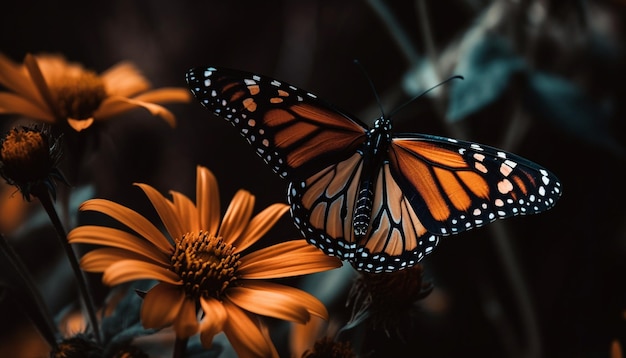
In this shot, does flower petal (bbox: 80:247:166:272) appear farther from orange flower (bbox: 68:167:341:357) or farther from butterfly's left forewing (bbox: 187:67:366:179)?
butterfly's left forewing (bbox: 187:67:366:179)

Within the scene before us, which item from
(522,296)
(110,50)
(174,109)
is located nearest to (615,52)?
(522,296)

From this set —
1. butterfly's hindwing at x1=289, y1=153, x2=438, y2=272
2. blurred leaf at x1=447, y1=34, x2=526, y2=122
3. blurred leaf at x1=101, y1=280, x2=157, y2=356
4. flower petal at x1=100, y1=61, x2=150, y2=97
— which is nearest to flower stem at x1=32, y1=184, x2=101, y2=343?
blurred leaf at x1=101, y1=280, x2=157, y2=356

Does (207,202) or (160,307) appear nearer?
→ (160,307)

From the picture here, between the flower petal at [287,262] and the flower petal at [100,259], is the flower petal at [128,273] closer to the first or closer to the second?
the flower petal at [100,259]

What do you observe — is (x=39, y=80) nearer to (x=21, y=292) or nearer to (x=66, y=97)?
(x=66, y=97)

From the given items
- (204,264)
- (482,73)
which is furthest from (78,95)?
(482,73)

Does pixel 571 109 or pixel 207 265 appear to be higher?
pixel 571 109

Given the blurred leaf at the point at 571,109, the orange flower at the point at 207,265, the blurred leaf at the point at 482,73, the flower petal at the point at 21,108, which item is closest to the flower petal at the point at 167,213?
the orange flower at the point at 207,265
